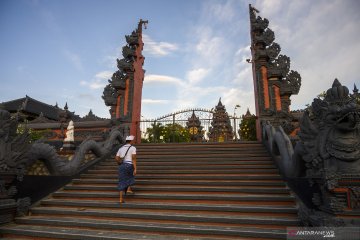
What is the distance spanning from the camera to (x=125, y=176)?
5.07m

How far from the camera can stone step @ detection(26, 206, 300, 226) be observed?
3918 millimetres

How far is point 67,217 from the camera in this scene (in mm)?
4684

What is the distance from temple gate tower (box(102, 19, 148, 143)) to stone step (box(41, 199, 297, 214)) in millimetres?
5484

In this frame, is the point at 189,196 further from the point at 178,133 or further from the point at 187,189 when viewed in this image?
the point at 178,133

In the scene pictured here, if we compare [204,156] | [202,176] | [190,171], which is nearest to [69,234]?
[202,176]

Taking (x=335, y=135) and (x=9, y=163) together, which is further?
(x=9, y=163)

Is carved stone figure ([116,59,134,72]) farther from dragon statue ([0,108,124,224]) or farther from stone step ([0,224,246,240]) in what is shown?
stone step ([0,224,246,240])

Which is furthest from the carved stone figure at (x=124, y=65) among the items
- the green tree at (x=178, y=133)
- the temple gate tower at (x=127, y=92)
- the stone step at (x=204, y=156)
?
the stone step at (x=204, y=156)

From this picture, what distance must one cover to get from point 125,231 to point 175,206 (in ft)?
3.30

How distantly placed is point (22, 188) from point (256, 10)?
483 inches

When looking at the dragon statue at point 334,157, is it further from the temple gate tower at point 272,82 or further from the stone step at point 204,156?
the temple gate tower at point 272,82

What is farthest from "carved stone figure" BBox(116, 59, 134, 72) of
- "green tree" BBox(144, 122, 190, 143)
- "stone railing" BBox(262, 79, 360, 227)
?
"stone railing" BBox(262, 79, 360, 227)

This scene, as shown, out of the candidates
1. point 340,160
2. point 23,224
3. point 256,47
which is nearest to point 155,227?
point 23,224

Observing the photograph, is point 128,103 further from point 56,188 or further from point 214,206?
point 214,206
